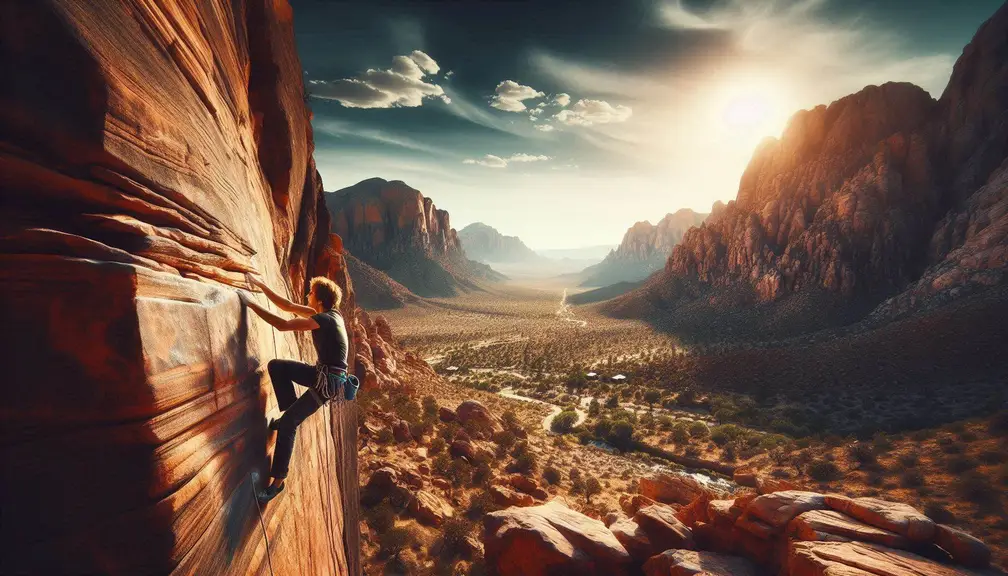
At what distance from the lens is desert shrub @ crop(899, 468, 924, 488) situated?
12812 millimetres

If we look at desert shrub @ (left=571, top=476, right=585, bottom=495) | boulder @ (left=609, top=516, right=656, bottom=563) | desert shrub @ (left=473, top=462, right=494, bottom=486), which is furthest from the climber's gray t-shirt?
desert shrub @ (left=571, top=476, right=585, bottom=495)

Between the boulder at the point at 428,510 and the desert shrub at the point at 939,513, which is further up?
the boulder at the point at 428,510

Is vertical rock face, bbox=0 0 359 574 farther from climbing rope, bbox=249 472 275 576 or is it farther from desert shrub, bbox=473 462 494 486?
desert shrub, bbox=473 462 494 486

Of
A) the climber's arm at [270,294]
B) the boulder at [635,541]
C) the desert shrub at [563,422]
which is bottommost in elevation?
the desert shrub at [563,422]

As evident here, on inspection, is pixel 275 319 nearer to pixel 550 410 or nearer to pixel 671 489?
pixel 671 489

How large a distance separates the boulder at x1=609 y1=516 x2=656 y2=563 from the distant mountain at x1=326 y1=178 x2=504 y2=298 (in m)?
98.5

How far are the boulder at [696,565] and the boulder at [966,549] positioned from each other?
9.24 ft

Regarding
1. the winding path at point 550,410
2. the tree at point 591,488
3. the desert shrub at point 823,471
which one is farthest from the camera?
the winding path at point 550,410

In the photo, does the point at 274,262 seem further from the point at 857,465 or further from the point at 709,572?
the point at 857,465

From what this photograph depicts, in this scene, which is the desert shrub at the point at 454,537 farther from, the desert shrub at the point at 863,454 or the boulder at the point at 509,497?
the desert shrub at the point at 863,454

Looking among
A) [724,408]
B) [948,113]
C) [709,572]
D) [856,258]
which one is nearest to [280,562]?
[709,572]

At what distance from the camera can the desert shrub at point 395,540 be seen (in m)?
8.75

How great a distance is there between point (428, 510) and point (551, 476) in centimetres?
556

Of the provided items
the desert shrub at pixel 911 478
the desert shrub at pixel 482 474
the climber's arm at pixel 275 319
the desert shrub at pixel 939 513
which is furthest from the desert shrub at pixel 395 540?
the desert shrub at pixel 911 478
